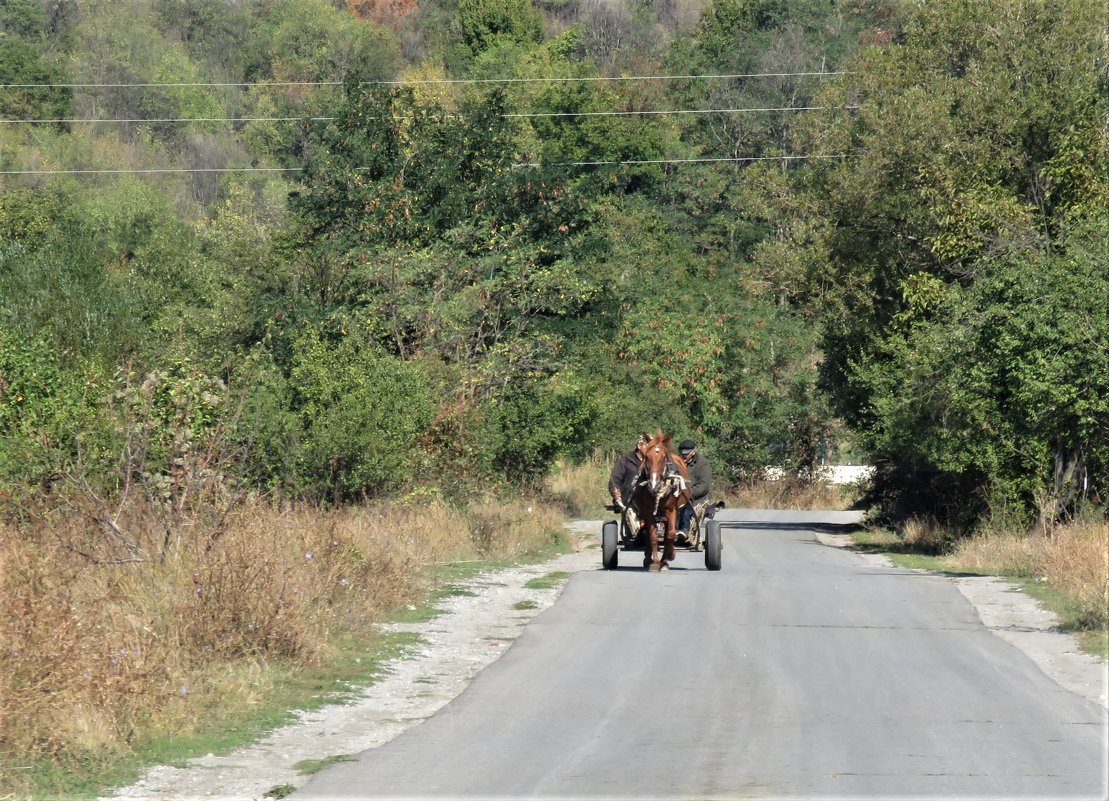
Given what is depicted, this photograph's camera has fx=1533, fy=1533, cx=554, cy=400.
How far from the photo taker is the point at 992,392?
2641cm

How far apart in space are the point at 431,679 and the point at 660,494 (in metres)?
8.06

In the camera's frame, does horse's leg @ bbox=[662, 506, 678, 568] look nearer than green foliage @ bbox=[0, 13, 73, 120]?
Yes

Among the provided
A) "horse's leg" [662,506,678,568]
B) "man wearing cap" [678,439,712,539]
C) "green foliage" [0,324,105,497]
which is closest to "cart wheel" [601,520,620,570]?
"horse's leg" [662,506,678,568]

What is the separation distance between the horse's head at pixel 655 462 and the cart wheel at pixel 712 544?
1.73m

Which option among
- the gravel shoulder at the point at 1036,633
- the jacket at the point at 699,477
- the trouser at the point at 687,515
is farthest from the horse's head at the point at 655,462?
the gravel shoulder at the point at 1036,633

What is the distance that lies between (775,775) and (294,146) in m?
88.3

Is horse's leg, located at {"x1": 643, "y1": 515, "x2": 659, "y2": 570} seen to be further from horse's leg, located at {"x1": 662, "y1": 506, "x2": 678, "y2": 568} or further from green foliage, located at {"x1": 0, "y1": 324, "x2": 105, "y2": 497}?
green foliage, located at {"x1": 0, "y1": 324, "x2": 105, "y2": 497}

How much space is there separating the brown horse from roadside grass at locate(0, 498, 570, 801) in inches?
148

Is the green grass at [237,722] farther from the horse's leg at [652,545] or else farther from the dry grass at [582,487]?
the dry grass at [582,487]

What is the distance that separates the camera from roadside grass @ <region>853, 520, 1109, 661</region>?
15.5m

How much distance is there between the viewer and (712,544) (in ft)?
72.6

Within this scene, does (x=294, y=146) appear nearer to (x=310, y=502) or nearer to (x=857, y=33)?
(x=857, y=33)

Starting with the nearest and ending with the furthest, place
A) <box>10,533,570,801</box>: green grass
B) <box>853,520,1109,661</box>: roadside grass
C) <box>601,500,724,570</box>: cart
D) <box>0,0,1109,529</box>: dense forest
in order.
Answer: <box>10,533,570,801</box>: green grass
<box>853,520,1109,661</box>: roadside grass
<box>601,500,724,570</box>: cart
<box>0,0,1109,529</box>: dense forest

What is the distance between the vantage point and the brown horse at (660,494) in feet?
67.2
